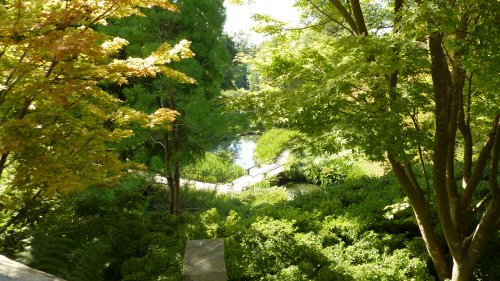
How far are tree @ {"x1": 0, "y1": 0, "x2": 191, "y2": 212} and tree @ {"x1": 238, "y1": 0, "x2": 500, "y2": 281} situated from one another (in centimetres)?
155

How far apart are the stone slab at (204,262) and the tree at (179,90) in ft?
15.9

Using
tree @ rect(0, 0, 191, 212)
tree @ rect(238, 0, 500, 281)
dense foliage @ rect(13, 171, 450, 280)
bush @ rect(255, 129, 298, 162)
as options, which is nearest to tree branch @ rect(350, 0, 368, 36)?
tree @ rect(238, 0, 500, 281)

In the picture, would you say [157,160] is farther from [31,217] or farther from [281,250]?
[281,250]

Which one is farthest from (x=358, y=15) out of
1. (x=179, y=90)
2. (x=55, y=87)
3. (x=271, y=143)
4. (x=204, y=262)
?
(x=271, y=143)

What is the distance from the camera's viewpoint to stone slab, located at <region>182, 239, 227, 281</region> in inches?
115

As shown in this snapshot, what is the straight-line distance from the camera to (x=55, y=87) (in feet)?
11.2

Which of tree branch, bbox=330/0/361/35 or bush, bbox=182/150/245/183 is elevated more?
tree branch, bbox=330/0/361/35

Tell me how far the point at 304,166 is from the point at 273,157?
3.91 metres

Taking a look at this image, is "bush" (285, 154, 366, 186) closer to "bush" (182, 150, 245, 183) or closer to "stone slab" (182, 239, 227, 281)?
"bush" (182, 150, 245, 183)

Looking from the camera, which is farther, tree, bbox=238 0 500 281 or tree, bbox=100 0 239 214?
tree, bbox=100 0 239 214

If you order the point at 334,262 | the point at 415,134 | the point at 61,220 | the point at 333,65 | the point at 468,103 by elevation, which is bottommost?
the point at 334,262

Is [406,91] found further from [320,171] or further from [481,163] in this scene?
[320,171]

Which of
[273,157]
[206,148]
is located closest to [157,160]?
[206,148]

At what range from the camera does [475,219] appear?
16.5ft
